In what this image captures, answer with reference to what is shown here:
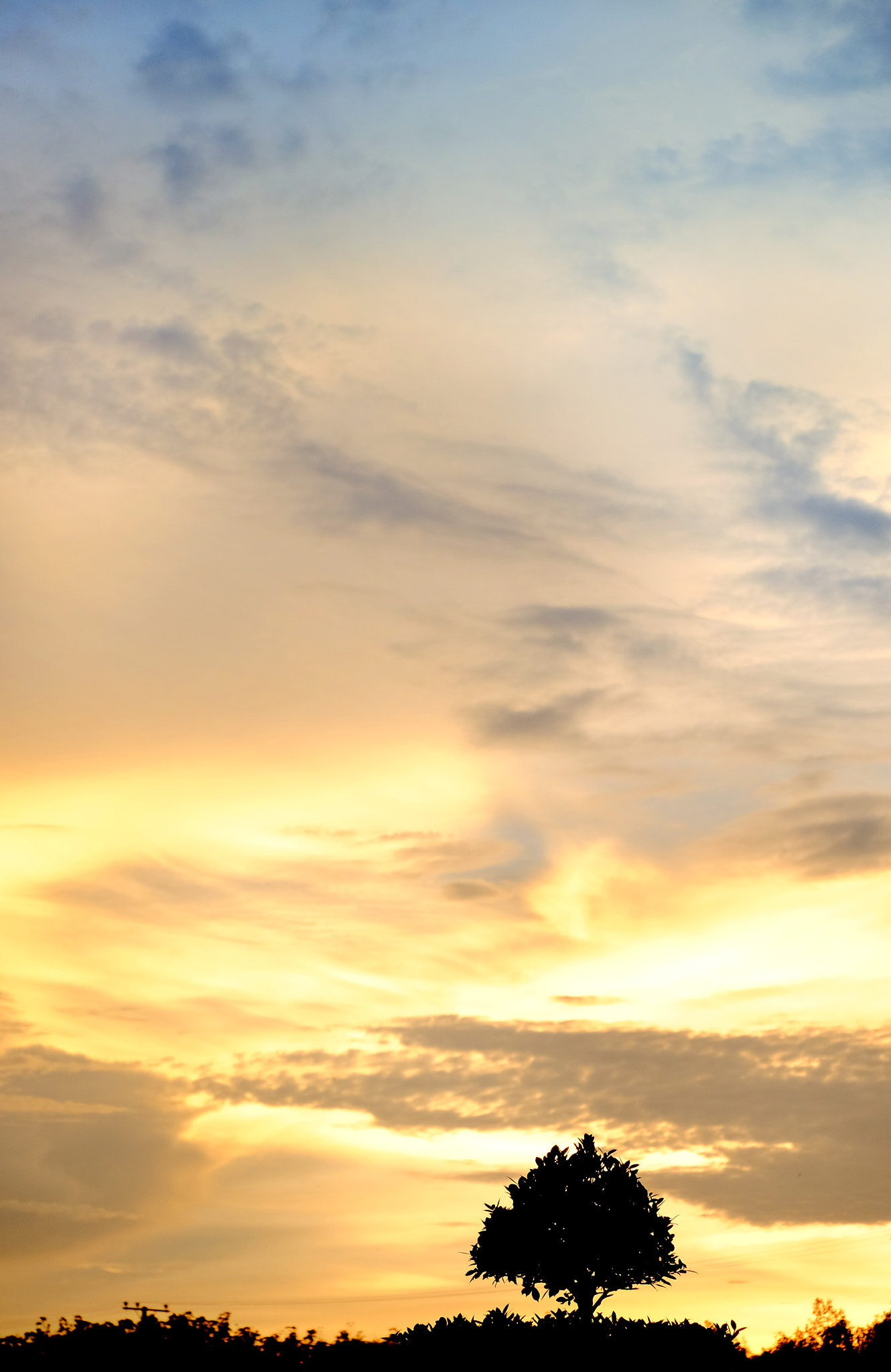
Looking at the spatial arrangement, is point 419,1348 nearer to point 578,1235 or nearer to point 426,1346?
point 426,1346

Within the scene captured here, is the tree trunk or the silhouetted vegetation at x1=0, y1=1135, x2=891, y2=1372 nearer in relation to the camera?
the silhouetted vegetation at x1=0, y1=1135, x2=891, y2=1372

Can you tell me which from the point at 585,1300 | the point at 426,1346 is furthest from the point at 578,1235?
the point at 426,1346

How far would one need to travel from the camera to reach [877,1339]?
100875 mm

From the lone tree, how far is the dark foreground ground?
19.4ft

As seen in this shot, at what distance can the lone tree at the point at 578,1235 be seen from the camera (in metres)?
89.7

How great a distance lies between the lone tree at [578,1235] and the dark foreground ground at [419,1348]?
5923 mm

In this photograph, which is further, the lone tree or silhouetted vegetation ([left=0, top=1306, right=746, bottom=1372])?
the lone tree

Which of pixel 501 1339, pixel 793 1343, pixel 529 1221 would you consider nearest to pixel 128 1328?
pixel 501 1339

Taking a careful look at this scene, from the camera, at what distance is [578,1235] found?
90.3m

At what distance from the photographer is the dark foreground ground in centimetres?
5422

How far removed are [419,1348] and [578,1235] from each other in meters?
21.8

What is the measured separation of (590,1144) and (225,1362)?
40.2m

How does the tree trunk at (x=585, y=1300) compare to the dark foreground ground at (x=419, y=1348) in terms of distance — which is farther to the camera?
the tree trunk at (x=585, y=1300)

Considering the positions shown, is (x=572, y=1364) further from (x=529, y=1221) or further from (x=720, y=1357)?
(x=529, y=1221)
